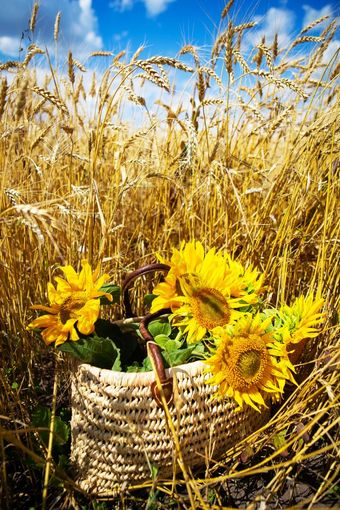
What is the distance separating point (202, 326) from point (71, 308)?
26 cm

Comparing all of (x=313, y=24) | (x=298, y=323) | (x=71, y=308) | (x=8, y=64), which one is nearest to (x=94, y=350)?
(x=71, y=308)

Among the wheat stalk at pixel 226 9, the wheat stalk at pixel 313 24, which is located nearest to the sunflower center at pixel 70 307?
the wheat stalk at pixel 226 9

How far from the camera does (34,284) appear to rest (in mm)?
1059

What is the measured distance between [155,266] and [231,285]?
158mm

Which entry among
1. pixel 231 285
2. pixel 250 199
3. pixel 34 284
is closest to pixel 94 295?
pixel 231 285

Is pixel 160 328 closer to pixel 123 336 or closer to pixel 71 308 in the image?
pixel 123 336

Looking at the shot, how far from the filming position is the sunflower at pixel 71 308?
727mm

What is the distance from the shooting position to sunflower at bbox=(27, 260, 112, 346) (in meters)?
0.73

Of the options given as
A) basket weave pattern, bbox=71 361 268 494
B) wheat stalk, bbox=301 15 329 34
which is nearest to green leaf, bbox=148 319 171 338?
basket weave pattern, bbox=71 361 268 494

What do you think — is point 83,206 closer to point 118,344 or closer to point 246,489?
point 118,344

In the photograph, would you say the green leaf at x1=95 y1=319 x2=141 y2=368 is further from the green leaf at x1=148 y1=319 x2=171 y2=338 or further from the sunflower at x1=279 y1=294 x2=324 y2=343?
the sunflower at x1=279 y1=294 x2=324 y2=343

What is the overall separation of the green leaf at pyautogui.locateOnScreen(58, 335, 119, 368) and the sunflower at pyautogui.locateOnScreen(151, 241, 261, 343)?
12 centimetres

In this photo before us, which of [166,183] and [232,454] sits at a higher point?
[166,183]

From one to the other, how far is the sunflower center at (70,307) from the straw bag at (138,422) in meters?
0.10
